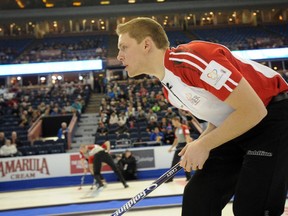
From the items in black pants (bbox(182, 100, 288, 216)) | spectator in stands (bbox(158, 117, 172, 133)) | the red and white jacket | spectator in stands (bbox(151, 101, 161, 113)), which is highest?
the red and white jacket

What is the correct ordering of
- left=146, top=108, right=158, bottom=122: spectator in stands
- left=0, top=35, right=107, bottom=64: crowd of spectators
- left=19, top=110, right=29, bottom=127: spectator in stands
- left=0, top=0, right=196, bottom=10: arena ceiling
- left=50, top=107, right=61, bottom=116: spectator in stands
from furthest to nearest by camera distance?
1. left=0, top=35, right=107, bottom=64: crowd of spectators
2. left=0, top=0, right=196, bottom=10: arena ceiling
3. left=50, top=107, right=61, bottom=116: spectator in stands
4. left=19, top=110, right=29, bottom=127: spectator in stands
5. left=146, top=108, right=158, bottom=122: spectator in stands

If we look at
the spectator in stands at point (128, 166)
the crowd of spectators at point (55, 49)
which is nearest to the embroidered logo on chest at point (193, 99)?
the spectator in stands at point (128, 166)

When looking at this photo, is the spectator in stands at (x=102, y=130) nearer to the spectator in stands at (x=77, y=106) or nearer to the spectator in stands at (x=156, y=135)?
the spectator in stands at (x=156, y=135)

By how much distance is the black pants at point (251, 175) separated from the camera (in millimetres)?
1882

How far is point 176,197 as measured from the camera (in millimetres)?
7137

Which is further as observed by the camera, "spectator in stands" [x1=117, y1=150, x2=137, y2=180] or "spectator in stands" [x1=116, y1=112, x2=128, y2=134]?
"spectator in stands" [x1=116, y1=112, x2=128, y2=134]

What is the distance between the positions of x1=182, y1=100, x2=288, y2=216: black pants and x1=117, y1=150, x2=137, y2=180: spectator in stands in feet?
32.2

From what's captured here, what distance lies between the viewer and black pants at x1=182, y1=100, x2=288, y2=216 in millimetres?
1882

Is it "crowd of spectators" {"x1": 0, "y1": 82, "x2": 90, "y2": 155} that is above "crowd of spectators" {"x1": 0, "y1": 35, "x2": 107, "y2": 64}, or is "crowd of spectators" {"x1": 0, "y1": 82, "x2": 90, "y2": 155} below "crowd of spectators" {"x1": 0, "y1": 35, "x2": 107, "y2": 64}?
below

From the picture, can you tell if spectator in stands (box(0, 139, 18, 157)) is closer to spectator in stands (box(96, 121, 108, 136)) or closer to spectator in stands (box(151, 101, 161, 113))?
spectator in stands (box(96, 121, 108, 136))

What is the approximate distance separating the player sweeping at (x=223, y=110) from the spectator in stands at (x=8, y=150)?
1155cm

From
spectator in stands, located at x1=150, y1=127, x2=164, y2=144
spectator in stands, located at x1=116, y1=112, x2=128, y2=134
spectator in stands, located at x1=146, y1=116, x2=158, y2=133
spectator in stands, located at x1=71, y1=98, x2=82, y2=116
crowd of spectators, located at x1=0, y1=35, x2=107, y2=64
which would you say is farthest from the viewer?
crowd of spectators, located at x1=0, y1=35, x2=107, y2=64

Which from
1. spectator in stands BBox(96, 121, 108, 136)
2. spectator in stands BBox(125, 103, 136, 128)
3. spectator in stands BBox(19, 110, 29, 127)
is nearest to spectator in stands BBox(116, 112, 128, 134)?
spectator in stands BBox(125, 103, 136, 128)

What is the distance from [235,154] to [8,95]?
21342mm
